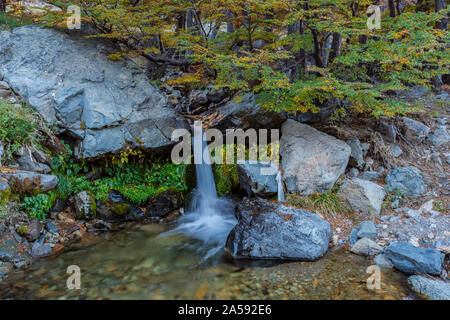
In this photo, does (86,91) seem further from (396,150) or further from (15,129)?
(396,150)

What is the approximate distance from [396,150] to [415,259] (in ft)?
11.5

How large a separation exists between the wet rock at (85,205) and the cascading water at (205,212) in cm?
162

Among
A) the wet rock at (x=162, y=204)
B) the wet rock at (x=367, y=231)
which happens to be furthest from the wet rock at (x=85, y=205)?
the wet rock at (x=367, y=231)

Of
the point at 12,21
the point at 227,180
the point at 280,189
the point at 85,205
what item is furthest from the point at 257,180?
the point at 12,21

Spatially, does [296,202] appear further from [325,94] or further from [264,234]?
[325,94]

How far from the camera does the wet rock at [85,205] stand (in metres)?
5.44

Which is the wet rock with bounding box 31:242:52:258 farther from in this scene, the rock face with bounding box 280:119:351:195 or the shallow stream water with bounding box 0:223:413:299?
the rock face with bounding box 280:119:351:195

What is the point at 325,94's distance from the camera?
5.66 meters

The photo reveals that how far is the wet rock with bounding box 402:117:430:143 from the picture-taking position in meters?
6.84

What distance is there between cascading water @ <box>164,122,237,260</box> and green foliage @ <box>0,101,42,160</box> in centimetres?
307

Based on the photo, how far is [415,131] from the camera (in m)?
6.85

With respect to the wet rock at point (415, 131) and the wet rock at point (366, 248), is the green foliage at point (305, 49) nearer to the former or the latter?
the wet rock at point (415, 131)
